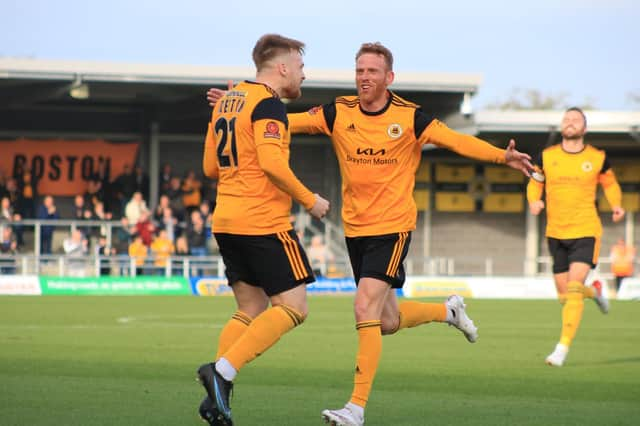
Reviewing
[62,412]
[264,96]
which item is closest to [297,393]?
[62,412]

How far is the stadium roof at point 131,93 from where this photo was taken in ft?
95.3

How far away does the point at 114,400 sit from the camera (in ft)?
27.3

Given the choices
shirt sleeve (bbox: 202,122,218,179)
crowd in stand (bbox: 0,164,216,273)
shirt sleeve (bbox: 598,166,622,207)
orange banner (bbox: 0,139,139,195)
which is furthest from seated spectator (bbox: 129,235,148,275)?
shirt sleeve (bbox: 202,122,218,179)

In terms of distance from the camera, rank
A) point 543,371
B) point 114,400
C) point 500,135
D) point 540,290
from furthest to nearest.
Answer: point 500,135 → point 540,290 → point 543,371 → point 114,400

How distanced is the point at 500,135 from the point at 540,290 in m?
6.57

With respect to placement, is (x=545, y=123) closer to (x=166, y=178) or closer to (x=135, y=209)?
(x=166, y=178)

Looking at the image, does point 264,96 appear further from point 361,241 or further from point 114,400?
point 114,400

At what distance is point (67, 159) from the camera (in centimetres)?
3406

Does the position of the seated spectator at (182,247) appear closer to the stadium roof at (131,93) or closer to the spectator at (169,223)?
the spectator at (169,223)

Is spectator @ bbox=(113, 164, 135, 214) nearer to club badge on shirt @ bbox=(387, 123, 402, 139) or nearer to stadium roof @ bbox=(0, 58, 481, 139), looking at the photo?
stadium roof @ bbox=(0, 58, 481, 139)

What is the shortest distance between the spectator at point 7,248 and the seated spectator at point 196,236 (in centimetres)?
433

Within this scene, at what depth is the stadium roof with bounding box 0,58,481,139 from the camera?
29062mm

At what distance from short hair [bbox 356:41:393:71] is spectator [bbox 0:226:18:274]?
2240cm

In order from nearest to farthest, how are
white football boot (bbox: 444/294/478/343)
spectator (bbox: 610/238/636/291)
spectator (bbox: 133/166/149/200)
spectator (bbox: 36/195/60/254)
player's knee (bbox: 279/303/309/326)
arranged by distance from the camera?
player's knee (bbox: 279/303/309/326), white football boot (bbox: 444/294/478/343), spectator (bbox: 36/195/60/254), spectator (bbox: 610/238/636/291), spectator (bbox: 133/166/149/200)
